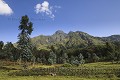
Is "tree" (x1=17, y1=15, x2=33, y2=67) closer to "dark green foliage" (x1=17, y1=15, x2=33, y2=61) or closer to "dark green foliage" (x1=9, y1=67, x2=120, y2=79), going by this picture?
"dark green foliage" (x1=17, y1=15, x2=33, y2=61)

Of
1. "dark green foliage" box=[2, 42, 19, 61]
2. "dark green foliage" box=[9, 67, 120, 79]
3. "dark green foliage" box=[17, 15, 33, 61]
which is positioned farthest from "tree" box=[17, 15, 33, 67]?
"dark green foliage" box=[2, 42, 19, 61]

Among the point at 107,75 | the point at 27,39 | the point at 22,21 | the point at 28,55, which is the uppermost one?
the point at 22,21

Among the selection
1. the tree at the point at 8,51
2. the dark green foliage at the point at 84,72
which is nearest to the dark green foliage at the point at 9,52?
the tree at the point at 8,51

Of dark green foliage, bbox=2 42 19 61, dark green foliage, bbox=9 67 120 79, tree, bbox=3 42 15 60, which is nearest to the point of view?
dark green foliage, bbox=9 67 120 79

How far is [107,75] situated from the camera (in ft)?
163

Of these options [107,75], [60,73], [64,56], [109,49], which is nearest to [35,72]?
[60,73]

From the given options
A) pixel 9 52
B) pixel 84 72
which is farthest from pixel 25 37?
pixel 9 52

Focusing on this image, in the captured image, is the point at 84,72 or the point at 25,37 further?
the point at 25,37

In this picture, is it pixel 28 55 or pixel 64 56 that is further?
pixel 64 56

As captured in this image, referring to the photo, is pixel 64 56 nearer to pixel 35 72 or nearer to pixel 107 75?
pixel 35 72

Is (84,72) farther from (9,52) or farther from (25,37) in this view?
(9,52)

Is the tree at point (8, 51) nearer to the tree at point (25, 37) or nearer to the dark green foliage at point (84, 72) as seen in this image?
the tree at point (25, 37)

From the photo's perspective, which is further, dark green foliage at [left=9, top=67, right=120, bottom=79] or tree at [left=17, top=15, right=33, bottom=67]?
tree at [left=17, top=15, right=33, bottom=67]

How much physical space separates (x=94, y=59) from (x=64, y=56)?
23.9 m
